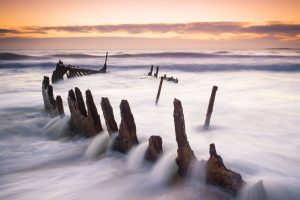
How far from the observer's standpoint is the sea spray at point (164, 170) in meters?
6.28

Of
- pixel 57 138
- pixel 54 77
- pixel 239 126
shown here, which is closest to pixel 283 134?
pixel 239 126

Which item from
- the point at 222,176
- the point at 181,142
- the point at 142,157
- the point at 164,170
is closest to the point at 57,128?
the point at 142,157

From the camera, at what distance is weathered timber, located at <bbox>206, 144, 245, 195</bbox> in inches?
213

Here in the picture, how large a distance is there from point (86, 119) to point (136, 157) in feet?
8.87

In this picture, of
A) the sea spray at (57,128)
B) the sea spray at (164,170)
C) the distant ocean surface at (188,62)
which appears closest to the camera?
the sea spray at (164,170)

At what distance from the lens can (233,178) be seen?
5.45m

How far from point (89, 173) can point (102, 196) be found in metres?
1.16

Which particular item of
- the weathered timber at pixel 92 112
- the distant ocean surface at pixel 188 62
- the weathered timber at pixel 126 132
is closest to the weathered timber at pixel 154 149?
the weathered timber at pixel 126 132

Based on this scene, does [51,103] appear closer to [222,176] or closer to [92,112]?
[92,112]

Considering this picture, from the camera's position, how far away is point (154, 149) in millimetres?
6953

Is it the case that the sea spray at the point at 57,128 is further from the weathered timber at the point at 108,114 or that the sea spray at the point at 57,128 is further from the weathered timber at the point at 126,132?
the weathered timber at the point at 126,132

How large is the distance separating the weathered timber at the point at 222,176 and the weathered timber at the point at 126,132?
Result: 2.52 meters

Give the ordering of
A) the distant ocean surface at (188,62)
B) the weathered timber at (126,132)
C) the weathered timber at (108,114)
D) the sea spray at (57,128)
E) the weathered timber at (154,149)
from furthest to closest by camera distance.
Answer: the distant ocean surface at (188,62)
the sea spray at (57,128)
the weathered timber at (108,114)
the weathered timber at (126,132)
the weathered timber at (154,149)

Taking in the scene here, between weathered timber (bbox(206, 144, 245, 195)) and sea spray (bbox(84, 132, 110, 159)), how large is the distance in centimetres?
353
